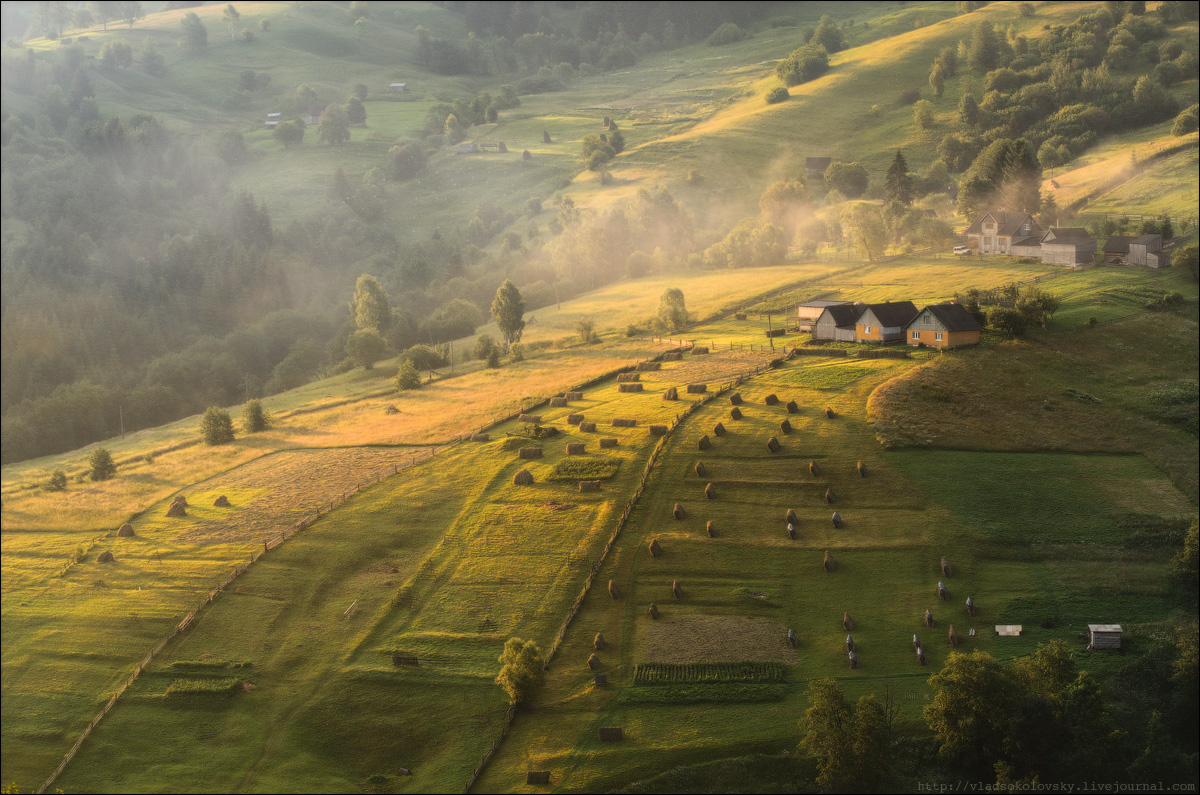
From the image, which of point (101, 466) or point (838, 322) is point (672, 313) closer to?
point (838, 322)

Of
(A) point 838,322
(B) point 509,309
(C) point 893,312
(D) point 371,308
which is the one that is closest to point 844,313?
(A) point 838,322

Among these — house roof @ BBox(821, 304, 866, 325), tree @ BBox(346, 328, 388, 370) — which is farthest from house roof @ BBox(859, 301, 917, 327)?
tree @ BBox(346, 328, 388, 370)

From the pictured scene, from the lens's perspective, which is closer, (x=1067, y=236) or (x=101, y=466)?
(x=101, y=466)

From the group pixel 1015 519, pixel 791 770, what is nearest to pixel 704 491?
pixel 1015 519

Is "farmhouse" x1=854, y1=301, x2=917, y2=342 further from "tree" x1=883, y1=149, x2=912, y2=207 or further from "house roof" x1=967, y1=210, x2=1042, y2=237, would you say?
"tree" x1=883, y1=149, x2=912, y2=207

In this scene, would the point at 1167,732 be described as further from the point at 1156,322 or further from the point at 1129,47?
the point at 1129,47

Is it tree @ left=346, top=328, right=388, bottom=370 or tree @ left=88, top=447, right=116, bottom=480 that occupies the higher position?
tree @ left=346, top=328, right=388, bottom=370
